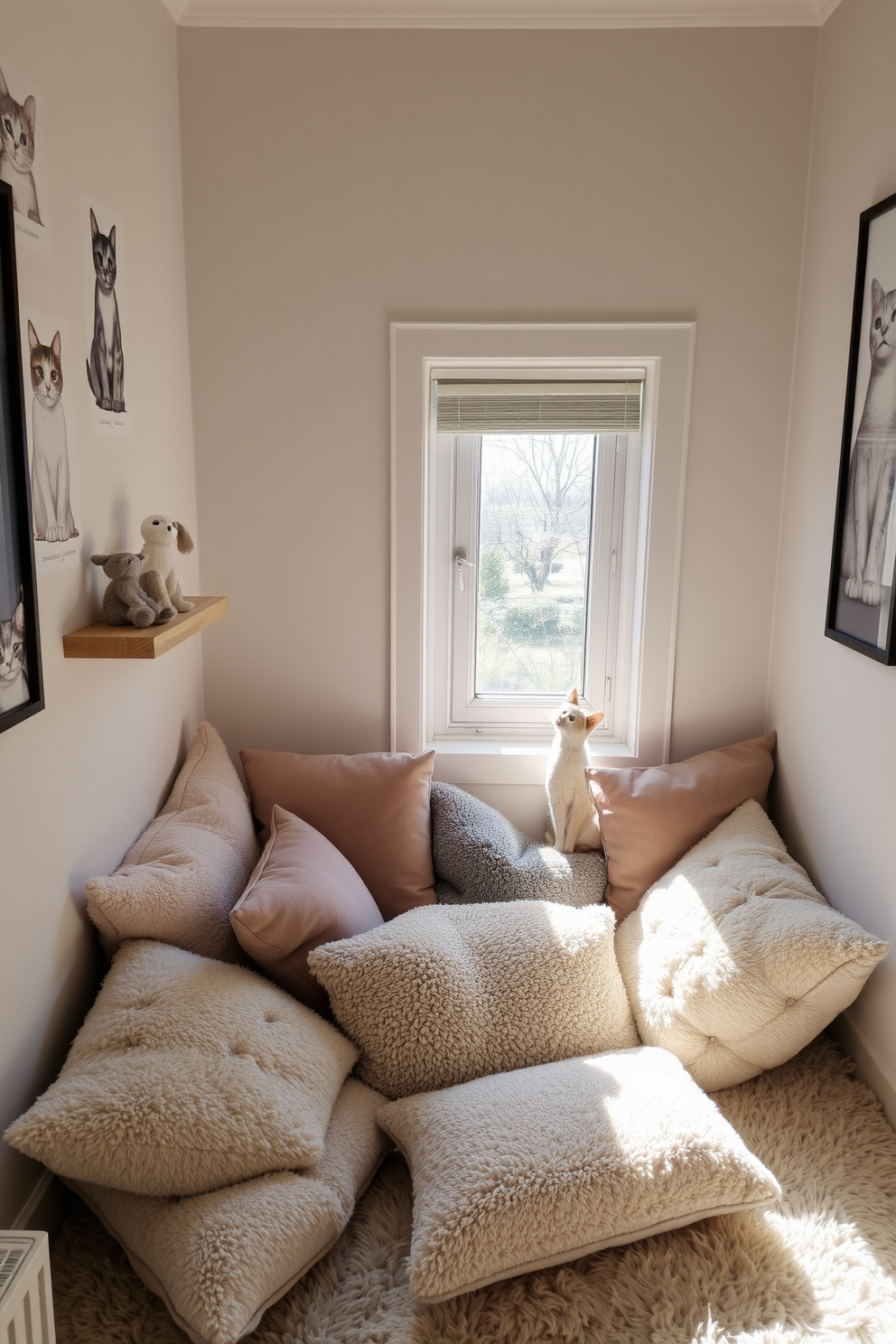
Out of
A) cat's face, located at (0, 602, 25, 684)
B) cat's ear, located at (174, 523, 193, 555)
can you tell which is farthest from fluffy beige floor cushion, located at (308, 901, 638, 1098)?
cat's ear, located at (174, 523, 193, 555)

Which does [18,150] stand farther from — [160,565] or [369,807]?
[369,807]

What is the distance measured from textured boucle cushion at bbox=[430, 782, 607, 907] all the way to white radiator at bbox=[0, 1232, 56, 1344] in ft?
4.08

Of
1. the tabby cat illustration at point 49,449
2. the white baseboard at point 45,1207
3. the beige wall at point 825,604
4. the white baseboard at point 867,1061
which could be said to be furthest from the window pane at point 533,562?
the white baseboard at point 45,1207

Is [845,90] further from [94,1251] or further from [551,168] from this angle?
[94,1251]

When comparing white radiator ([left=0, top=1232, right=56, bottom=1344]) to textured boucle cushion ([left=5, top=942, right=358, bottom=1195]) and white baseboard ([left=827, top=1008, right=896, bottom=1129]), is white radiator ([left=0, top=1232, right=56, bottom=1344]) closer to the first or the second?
textured boucle cushion ([left=5, top=942, right=358, bottom=1195])

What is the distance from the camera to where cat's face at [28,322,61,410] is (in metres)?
1.50

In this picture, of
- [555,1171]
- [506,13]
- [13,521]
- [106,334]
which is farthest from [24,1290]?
[506,13]

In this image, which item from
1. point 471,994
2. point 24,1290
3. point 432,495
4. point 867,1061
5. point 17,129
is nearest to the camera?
point 24,1290

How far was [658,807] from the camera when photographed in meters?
2.26

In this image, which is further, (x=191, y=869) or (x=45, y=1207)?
(x=191, y=869)

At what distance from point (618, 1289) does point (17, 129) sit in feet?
6.57

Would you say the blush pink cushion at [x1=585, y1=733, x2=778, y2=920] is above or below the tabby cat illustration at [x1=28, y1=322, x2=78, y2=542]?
below

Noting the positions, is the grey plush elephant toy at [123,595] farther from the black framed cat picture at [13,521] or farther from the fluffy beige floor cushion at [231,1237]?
the fluffy beige floor cushion at [231,1237]

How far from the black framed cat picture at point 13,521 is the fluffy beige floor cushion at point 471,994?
2.42 feet
